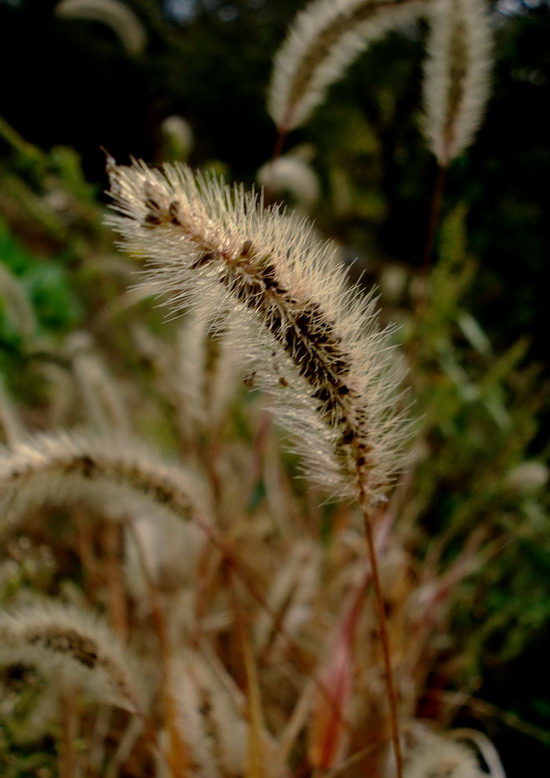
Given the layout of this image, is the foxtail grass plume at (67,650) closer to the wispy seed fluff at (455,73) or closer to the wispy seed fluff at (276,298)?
the wispy seed fluff at (276,298)

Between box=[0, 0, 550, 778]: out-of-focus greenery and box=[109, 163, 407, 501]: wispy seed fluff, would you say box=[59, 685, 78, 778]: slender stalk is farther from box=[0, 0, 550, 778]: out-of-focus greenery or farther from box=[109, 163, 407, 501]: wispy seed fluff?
box=[109, 163, 407, 501]: wispy seed fluff

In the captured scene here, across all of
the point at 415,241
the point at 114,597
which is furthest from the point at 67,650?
the point at 415,241

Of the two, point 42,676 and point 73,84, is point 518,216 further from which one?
point 73,84

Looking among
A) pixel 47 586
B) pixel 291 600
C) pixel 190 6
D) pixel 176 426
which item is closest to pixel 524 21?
pixel 176 426

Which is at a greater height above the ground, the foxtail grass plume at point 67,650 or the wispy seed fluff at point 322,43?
the wispy seed fluff at point 322,43

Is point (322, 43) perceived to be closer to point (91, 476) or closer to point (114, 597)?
point (91, 476)

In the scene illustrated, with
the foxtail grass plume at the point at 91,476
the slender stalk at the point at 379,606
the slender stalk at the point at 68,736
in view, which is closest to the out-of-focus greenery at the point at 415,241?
the slender stalk at the point at 68,736
